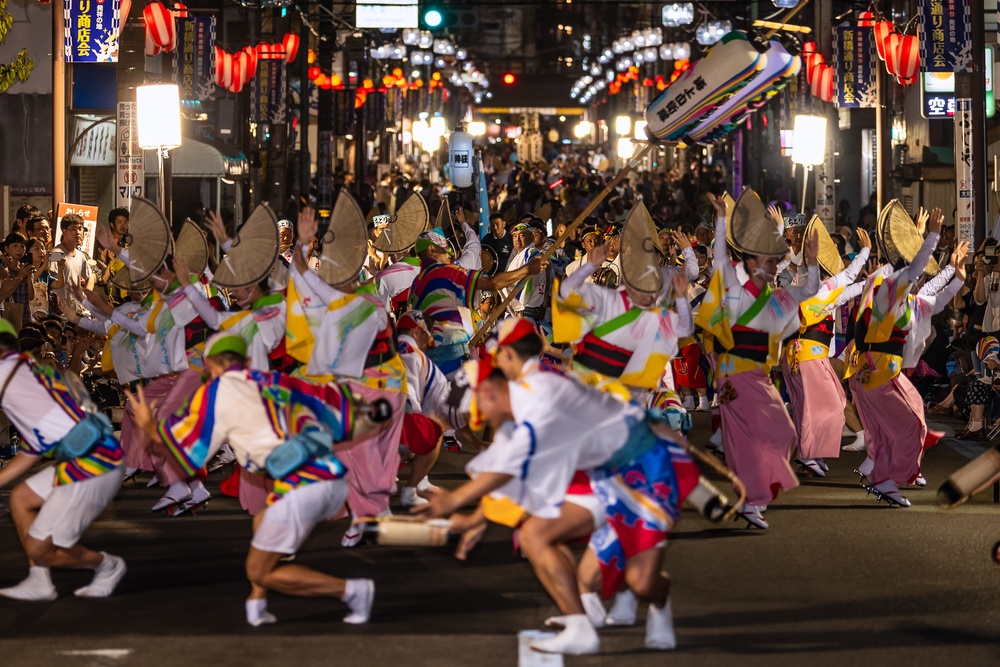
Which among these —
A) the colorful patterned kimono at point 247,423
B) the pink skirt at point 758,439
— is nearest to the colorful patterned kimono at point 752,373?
the pink skirt at point 758,439

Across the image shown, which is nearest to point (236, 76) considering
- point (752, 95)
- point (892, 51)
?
point (892, 51)

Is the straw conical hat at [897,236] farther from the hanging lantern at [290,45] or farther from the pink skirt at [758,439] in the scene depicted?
the hanging lantern at [290,45]

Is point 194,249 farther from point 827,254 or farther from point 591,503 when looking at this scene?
point 591,503

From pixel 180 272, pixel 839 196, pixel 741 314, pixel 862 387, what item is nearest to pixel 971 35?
pixel 862 387

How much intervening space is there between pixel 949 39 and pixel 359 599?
13162 mm

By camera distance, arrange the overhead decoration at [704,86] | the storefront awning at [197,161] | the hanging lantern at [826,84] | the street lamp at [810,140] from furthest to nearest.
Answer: the storefront awning at [197,161]
the hanging lantern at [826,84]
the street lamp at [810,140]
the overhead decoration at [704,86]

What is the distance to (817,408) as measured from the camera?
12.2m

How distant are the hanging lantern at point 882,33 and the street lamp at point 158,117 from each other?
32.5 feet

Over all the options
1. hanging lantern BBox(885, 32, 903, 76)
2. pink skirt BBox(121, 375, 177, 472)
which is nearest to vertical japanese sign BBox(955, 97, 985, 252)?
hanging lantern BBox(885, 32, 903, 76)

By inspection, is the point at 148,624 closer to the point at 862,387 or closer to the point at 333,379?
the point at 333,379

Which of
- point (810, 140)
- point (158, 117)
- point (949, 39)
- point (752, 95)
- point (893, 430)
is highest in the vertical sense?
point (949, 39)

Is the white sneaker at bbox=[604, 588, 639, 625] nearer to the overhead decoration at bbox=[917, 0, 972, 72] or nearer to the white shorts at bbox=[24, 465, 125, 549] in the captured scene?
the white shorts at bbox=[24, 465, 125, 549]

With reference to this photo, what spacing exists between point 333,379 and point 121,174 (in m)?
7.67

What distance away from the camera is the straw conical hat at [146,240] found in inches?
413
